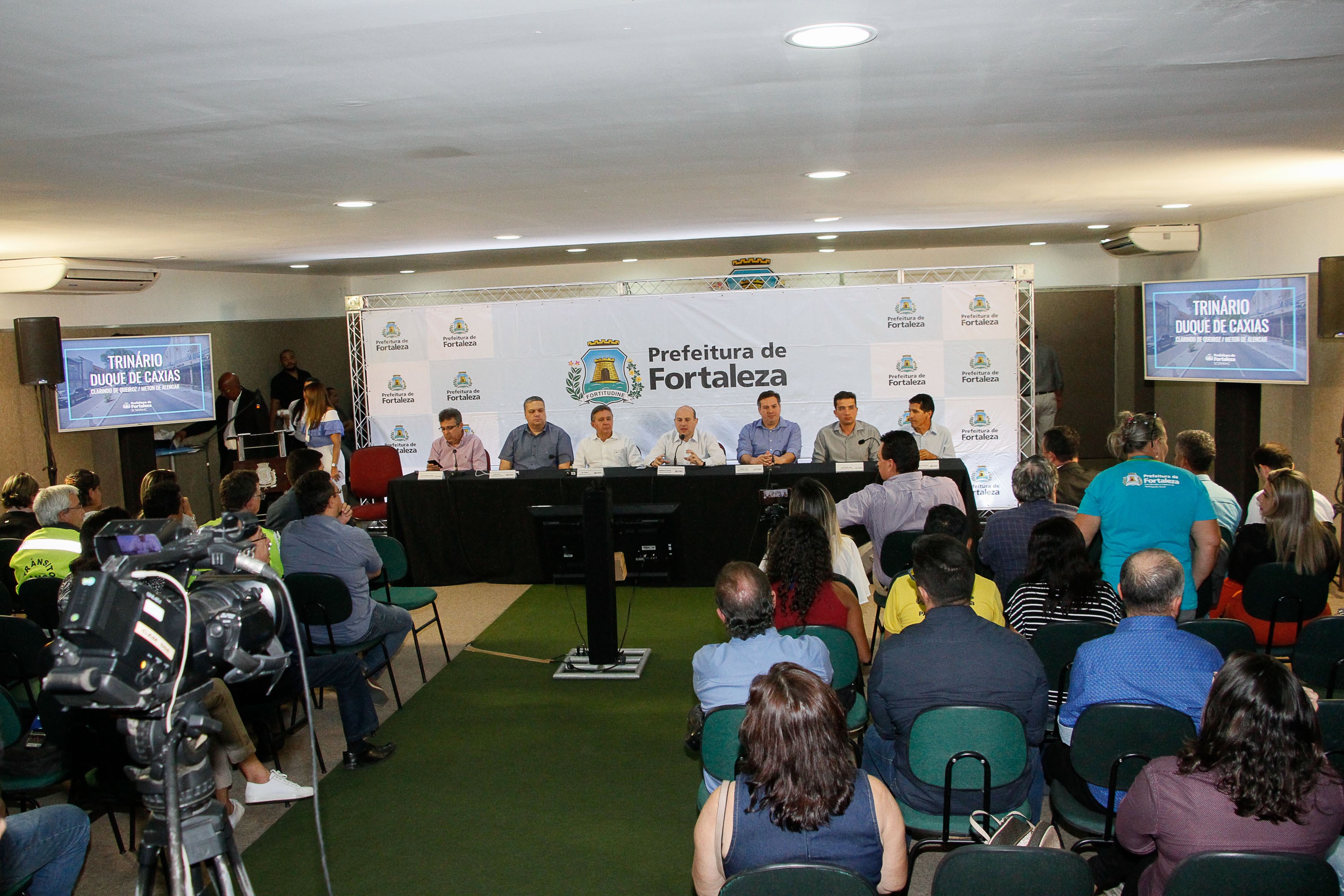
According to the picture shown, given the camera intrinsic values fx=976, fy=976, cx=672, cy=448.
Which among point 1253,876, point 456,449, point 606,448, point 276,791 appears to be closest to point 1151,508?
point 1253,876

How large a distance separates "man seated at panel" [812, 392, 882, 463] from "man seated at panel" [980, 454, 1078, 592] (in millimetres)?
2825

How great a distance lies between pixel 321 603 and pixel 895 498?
2.99 m

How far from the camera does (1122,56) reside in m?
2.92

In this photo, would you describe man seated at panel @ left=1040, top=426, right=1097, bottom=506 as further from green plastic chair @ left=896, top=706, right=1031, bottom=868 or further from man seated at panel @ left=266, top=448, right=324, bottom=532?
man seated at panel @ left=266, top=448, right=324, bottom=532

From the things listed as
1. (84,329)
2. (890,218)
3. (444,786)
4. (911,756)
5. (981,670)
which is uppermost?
(890,218)

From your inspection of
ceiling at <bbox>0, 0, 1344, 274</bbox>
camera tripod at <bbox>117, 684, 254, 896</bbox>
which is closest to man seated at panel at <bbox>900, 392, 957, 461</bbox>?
ceiling at <bbox>0, 0, 1344, 274</bbox>

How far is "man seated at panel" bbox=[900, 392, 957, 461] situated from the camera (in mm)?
7168

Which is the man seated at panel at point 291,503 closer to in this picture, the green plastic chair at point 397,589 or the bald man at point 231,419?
the green plastic chair at point 397,589

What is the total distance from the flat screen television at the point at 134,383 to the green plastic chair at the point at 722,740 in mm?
7448

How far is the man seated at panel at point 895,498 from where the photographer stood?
5.32 metres

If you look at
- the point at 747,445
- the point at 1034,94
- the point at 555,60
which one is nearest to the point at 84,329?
the point at 747,445

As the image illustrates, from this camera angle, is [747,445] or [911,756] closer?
[911,756]

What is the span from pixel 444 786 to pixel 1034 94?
352 centimetres

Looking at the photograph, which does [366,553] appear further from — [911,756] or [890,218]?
[890,218]
